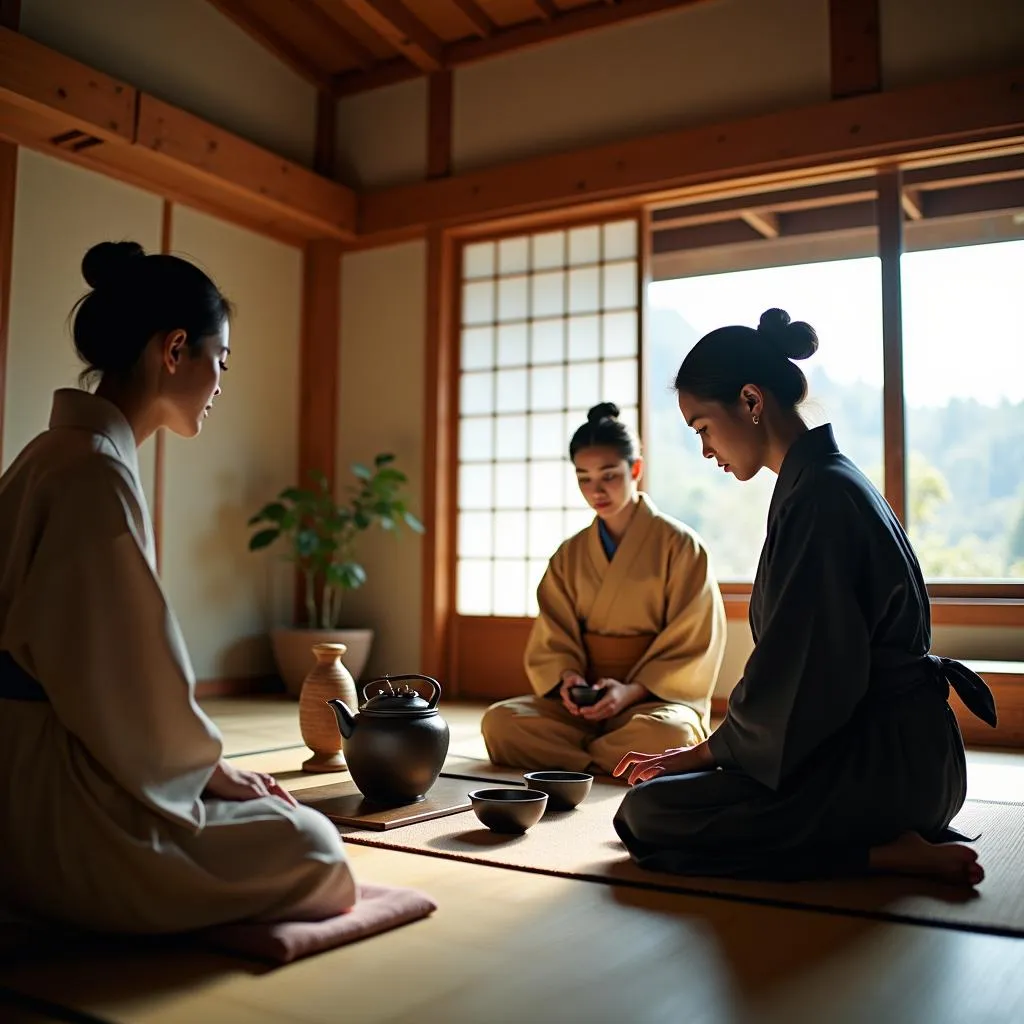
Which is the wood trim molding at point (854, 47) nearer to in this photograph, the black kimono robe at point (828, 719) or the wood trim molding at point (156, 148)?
the wood trim molding at point (156, 148)

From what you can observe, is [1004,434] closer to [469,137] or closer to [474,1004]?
[469,137]

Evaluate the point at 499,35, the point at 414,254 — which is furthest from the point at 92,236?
the point at 499,35

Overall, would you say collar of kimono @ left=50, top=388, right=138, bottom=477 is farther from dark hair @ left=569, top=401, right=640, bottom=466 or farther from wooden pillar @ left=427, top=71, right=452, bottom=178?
wooden pillar @ left=427, top=71, right=452, bottom=178

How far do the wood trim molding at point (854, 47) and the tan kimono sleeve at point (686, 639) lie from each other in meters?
2.46

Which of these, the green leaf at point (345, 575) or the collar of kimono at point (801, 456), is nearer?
the collar of kimono at point (801, 456)

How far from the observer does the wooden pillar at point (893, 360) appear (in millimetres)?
4797

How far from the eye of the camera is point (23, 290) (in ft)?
15.9

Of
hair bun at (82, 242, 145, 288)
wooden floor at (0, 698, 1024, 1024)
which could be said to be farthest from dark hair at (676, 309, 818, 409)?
hair bun at (82, 242, 145, 288)

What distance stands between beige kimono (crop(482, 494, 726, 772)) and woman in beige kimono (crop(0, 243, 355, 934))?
184 cm

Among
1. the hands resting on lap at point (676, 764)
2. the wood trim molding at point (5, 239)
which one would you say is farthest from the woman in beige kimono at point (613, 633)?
the wood trim molding at point (5, 239)

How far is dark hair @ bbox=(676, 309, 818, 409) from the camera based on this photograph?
237cm

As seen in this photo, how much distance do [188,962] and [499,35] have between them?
5.35m

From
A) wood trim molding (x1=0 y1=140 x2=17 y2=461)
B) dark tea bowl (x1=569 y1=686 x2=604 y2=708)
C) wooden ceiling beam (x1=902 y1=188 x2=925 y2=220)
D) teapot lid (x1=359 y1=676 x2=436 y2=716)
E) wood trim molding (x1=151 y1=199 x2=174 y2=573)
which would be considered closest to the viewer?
teapot lid (x1=359 y1=676 x2=436 y2=716)

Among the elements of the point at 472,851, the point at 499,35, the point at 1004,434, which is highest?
the point at 499,35
